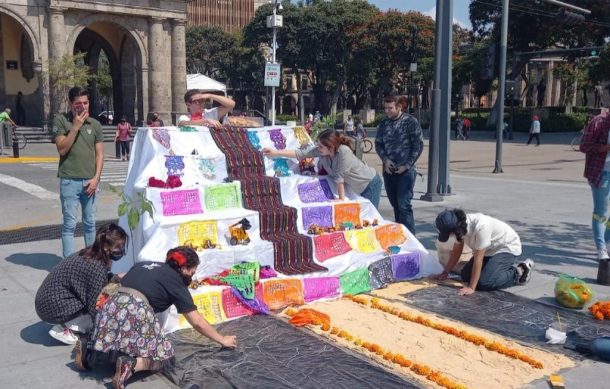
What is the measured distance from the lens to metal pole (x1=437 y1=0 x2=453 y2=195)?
12078mm

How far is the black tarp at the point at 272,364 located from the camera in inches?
164

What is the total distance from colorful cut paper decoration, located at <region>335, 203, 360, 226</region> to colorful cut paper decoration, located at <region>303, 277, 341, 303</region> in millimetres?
1116

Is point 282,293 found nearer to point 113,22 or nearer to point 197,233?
point 197,233

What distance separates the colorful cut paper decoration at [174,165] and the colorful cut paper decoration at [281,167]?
4.06ft

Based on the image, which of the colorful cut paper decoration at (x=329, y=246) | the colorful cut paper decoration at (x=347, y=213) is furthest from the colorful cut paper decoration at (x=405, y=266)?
the colorful cut paper decoration at (x=347, y=213)

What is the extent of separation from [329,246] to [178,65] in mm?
26383

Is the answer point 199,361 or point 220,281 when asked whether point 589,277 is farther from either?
point 199,361

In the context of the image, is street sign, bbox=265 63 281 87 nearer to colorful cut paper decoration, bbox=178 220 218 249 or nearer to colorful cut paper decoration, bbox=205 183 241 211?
colorful cut paper decoration, bbox=205 183 241 211

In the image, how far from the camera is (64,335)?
4.81m

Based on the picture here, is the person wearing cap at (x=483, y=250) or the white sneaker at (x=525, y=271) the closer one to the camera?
the person wearing cap at (x=483, y=250)

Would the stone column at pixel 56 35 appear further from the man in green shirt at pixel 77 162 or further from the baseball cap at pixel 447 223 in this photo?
the baseball cap at pixel 447 223

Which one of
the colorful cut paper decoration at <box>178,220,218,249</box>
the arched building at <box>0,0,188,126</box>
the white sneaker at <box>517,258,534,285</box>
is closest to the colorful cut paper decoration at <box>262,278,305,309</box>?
the colorful cut paper decoration at <box>178,220,218,249</box>

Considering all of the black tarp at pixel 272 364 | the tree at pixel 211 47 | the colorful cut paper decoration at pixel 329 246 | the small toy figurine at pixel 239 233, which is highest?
the tree at pixel 211 47

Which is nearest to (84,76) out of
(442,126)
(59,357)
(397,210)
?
(442,126)
